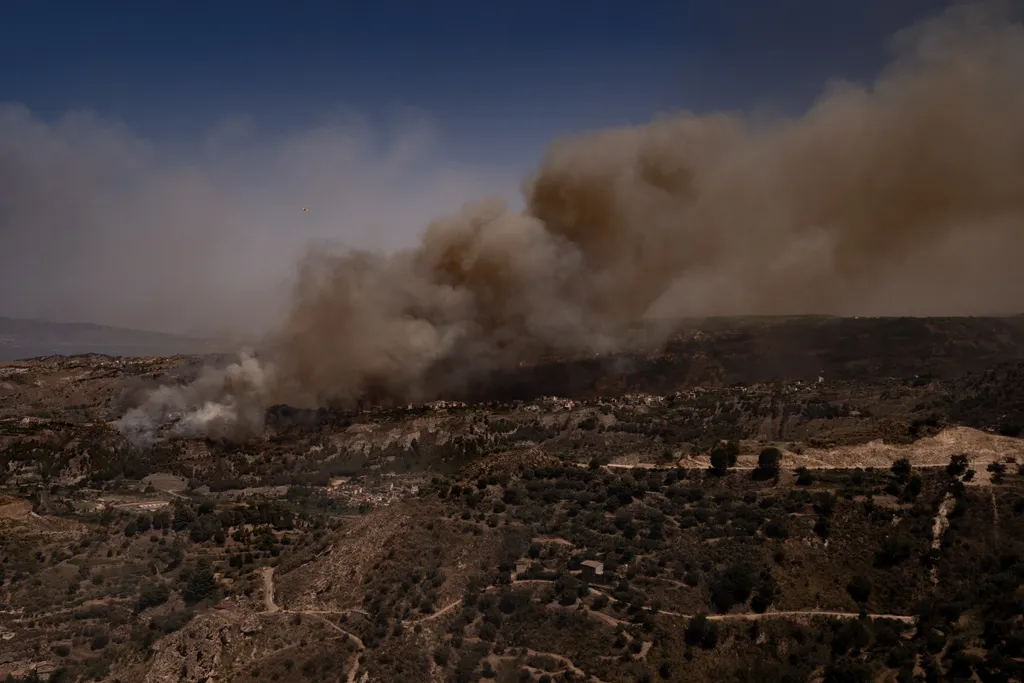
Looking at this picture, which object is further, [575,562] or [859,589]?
[575,562]

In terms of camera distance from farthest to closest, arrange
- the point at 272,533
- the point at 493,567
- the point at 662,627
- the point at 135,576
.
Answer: the point at 272,533
the point at 135,576
the point at 493,567
the point at 662,627

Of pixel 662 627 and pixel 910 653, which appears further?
pixel 662 627

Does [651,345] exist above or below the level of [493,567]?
above

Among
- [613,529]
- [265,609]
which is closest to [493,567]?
[613,529]

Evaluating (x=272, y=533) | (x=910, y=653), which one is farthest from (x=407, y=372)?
(x=910, y=653)

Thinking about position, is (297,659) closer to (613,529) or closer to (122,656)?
(122,656)

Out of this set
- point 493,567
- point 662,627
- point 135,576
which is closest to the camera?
point 662,627

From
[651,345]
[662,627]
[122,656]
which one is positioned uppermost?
[651,345]

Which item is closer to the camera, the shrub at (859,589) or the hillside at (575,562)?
the hillside at (575,562)

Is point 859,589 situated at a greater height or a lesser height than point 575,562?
greater

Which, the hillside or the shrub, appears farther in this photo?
the shrub

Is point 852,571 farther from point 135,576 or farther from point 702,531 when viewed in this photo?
point 135,576
